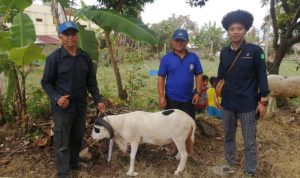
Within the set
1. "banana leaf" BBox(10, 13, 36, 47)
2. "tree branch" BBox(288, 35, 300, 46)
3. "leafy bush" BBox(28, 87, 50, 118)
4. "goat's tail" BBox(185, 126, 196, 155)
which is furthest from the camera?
"tree branch" BBox(288, 35, 300, 46)

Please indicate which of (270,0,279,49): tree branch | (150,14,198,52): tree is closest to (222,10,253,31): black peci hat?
(270,0,279,49): tree branch

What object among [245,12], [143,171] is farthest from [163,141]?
[245,12]

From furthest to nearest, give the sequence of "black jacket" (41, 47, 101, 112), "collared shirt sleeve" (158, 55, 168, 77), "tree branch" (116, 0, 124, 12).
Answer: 1. "tree branch" (116, 0, 124, 12)
2. "collared shirt sleeve" (158, 55, 168, 77)
3. "black jacket" (41, 47, 101, 112)

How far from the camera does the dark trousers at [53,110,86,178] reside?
159 inches

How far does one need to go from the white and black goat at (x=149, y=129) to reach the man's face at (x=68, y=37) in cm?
101

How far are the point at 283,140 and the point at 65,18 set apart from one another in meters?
4.35

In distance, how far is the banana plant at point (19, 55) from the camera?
14.1ft

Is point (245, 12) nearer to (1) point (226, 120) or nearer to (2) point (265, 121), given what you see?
(1) point (226, 120)

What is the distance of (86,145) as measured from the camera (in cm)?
514

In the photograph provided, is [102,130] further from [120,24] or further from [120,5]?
[120,5]

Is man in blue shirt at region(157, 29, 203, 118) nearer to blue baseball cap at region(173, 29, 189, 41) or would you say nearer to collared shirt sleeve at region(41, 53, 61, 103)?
blue baseball cap at region(173, 29, 189, 41)

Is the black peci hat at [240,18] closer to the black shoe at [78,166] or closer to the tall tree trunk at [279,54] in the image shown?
the black shoe at [78,166]

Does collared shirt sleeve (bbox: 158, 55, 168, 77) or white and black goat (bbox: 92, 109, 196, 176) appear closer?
white and black goat (bbox: 92, 109, 196, 176)

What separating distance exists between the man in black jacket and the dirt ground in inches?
23.0
